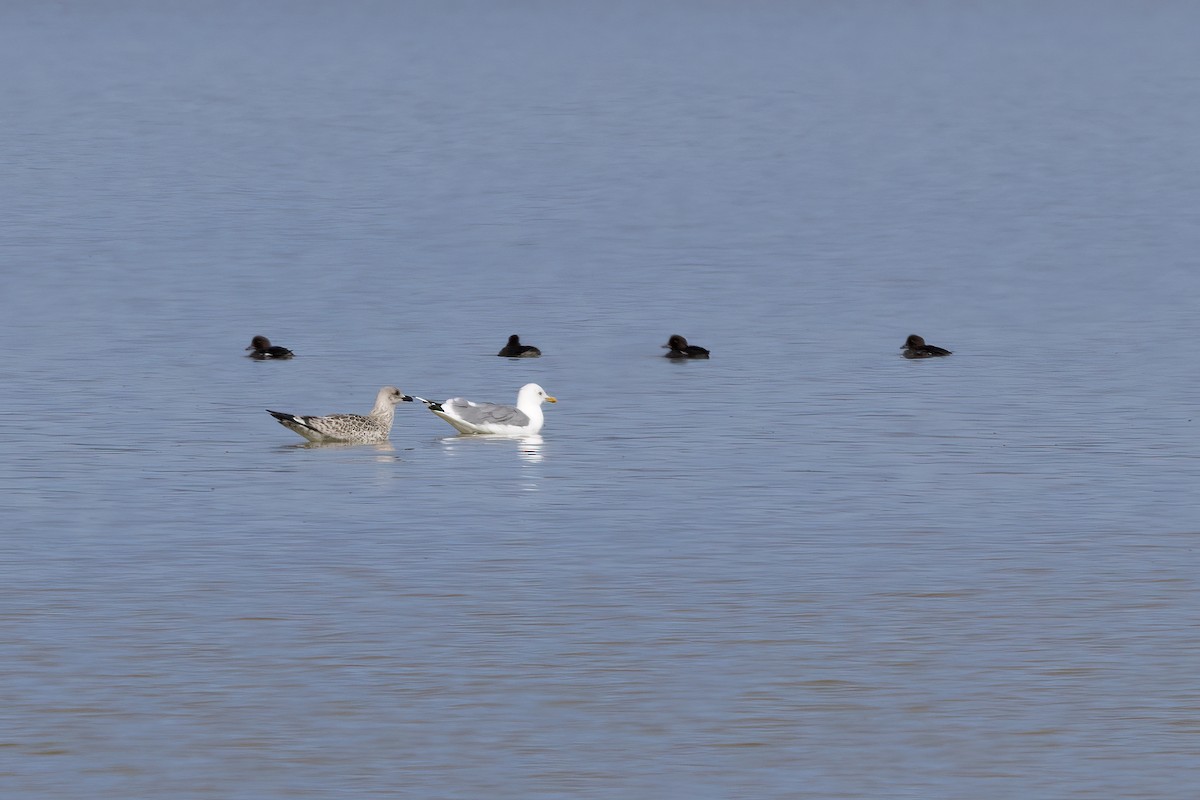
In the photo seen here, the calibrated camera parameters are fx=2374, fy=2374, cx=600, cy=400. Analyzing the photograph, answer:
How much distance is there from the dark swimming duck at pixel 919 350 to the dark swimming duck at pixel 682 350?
239 cm

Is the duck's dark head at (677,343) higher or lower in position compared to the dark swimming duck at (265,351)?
higher

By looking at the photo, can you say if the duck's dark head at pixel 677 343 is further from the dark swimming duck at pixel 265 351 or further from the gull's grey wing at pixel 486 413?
the gull's grey wing at pixel 486 413

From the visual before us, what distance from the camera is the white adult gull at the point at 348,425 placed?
21.8 metres

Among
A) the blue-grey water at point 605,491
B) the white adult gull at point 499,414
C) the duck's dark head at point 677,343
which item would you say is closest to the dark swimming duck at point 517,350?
the blue-grey water at point 605,491

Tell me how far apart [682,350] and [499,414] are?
606cm

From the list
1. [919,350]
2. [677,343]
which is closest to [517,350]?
[677,343]

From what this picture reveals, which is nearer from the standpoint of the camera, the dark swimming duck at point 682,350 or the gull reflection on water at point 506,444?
the gull reflection on water at point 506,444

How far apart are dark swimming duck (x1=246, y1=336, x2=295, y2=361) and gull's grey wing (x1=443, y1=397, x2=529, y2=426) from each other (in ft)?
18.5

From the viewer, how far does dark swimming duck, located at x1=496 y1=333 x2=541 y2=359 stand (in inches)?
1105

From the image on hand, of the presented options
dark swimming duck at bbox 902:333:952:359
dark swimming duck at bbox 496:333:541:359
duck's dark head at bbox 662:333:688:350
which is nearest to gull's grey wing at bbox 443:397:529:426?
dark swimming duck at bbox 496:333:541:359

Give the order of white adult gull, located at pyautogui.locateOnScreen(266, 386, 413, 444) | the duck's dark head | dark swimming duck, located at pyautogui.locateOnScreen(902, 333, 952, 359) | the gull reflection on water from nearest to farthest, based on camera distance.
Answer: the gull reflection on water → white adult gull, located at pyautogui.locateOnScreen(266, 386, 413, 444) → dark swimming duck, located at pyautogui.locateOnScreen(902, 333, 952, 359) → the duck's dark head

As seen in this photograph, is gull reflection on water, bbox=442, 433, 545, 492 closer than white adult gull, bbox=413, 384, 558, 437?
Yes

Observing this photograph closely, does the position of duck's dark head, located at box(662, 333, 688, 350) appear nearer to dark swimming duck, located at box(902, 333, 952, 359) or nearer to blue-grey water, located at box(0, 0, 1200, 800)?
blue-grey water, located at box(0, 0, 1200, 800)

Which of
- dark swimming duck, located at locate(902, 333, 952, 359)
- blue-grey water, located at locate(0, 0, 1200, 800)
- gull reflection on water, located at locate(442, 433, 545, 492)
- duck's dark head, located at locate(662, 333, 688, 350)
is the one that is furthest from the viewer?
duck's dark head, located at locate(662, 333, 688, 350)
